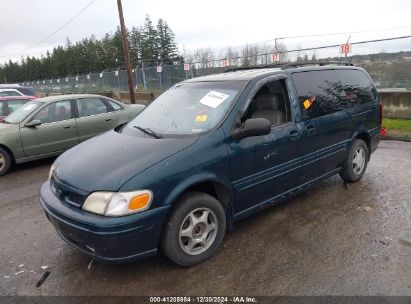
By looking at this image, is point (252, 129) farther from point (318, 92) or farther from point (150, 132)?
point (318, 92)

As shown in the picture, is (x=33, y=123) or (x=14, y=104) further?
(x=14, y=104)

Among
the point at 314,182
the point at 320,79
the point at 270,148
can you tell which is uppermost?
the point at 320,79

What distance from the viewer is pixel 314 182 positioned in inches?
184

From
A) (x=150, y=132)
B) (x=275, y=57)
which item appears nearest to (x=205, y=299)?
(x=150, y=132)

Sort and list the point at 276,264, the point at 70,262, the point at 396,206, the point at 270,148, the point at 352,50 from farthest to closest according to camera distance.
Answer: the point at 352,50 → the point at 396,206 → the point at 270,148 → the point at 70,262 → the point at 276,264

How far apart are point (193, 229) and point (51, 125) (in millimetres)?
5584

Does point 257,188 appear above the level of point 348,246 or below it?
above

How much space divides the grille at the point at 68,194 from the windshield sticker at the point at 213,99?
64.2 inches

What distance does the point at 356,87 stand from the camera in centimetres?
530

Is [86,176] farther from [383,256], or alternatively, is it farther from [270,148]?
[383,256]

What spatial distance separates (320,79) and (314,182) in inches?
53.0

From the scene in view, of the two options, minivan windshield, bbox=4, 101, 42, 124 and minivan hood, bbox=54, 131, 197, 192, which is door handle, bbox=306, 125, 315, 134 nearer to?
minivan hood, bbox=54, 131, 197, 192

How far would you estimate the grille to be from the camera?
3.16 meters

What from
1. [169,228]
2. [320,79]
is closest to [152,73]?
[320,79]
